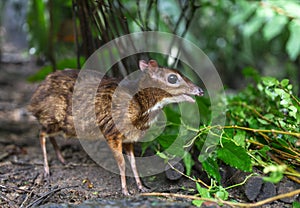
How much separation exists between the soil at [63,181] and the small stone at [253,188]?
0.07 meters

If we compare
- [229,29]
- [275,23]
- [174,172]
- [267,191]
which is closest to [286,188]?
[267,191]

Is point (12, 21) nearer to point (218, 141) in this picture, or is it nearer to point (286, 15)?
point (286, 15)

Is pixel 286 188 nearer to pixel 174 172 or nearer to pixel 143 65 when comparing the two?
pixel 174 172

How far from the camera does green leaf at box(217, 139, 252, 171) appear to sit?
107 inches

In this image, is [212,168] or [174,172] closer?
[212,168]

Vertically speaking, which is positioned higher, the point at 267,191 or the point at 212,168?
the point at 212,168

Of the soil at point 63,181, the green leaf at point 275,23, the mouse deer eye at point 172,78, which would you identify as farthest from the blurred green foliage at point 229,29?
the soil at point 63,181

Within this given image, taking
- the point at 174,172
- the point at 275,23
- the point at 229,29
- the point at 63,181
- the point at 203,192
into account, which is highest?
the point at 275,23

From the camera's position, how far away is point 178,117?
379 cm

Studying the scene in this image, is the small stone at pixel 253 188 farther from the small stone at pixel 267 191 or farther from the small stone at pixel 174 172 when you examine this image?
the small stone at pixel 174 172

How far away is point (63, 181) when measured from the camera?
3.30 meters

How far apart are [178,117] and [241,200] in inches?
44.7

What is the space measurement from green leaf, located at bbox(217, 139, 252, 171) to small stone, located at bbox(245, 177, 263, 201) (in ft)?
0.49

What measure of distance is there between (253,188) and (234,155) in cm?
24
